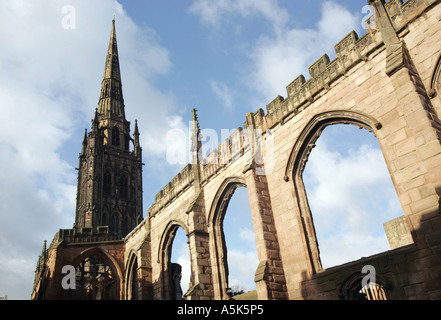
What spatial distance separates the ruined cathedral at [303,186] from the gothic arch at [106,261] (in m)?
0.13

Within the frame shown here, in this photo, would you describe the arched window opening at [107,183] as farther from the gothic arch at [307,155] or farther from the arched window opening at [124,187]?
the gothic arch at [307,155]

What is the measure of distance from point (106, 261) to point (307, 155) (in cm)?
1466

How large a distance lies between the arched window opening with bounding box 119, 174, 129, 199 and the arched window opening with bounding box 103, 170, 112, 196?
137 centimetres

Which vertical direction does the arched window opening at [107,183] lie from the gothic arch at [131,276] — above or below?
above

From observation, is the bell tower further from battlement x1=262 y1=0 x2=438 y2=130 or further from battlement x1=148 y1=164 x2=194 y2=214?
battlement x1=262 y1=0 x2=438 y2=130

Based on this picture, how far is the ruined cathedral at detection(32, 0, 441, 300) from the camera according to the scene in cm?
788

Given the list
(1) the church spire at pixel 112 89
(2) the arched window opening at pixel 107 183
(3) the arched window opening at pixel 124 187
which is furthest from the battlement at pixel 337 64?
(1) the church spire at pixel 112 89

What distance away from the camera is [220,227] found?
14.5 metres

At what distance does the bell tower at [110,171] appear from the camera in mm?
43131

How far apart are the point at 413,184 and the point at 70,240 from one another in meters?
18.1

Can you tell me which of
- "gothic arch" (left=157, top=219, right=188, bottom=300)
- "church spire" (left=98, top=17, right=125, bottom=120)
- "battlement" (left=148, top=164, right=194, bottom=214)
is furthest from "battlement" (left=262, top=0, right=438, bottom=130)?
"church spire" (left=98, top=17, right=125, bottom=120)

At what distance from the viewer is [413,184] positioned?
792 cm
